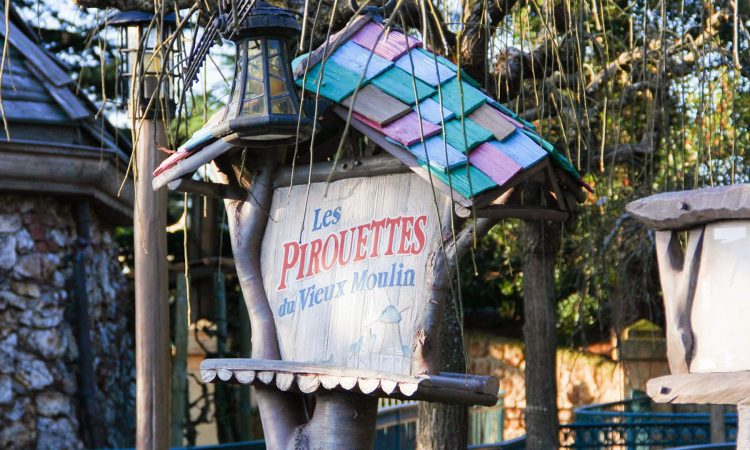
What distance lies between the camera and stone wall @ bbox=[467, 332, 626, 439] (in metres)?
13.8

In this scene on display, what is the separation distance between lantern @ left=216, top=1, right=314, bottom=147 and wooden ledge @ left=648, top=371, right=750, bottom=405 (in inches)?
58.2

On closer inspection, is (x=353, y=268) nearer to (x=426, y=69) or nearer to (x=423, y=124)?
(x=423, y=124)

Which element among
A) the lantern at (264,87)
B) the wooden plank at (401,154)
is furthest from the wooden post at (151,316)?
the wooden plank at (401,154)

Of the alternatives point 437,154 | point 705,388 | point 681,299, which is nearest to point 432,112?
point 437,154

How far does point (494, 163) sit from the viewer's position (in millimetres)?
3680

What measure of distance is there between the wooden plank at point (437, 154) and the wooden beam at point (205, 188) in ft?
2.90

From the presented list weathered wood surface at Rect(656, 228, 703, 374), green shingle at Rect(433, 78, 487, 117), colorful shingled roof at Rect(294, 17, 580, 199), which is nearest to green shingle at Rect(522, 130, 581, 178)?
colorful shingled roof at Rect(294, 17, 580, 199)

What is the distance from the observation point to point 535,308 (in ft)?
24.4

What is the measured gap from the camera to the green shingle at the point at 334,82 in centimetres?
386

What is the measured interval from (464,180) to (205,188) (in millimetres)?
1117

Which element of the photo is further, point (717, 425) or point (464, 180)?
point (717, 425)

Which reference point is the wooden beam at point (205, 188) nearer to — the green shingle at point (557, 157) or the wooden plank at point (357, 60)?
the wooden plank at point (357, 60)

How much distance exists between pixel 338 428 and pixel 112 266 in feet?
18.7

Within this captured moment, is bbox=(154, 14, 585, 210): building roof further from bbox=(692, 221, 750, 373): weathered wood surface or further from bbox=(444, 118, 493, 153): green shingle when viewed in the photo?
bbox=(692, 221, 750, 373): weathered wood surface
